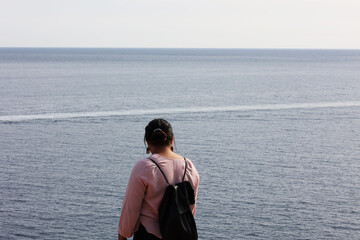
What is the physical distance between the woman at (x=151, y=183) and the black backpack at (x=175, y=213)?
0.06 m

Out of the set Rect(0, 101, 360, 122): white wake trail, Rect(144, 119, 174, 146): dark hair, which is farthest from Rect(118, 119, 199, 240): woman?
Rect(0, 101, 360, 122): white wake trail

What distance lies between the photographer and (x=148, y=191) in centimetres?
433

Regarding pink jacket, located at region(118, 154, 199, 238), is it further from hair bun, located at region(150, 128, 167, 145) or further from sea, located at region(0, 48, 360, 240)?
sea, located at region(0, 48, 360, 240)

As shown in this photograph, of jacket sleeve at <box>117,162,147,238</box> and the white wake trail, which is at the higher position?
jacket sleeve at <box>117,162,147,238</box>

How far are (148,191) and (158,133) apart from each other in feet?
1.63

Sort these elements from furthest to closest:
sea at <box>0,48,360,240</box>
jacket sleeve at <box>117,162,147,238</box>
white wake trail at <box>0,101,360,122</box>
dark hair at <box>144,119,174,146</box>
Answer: white wake trail at <box>0,101,360,122</box> < sea at <box>0,48,360,240</box> < dark hair at <box>144,119,174,146</box> < jacket sleeve at <box>117,162,147,238</box>

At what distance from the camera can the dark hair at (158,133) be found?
4340mm

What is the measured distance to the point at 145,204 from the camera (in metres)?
4.41

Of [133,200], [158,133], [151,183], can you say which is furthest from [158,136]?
[133,200]

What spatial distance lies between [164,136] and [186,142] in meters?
24.0

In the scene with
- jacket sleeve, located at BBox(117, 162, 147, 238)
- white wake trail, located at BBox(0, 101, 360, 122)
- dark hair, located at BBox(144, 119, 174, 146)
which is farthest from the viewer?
white wake trail, located at BBox(0, 101, 360, 122)

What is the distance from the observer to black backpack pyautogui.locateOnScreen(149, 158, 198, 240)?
431 centimetres

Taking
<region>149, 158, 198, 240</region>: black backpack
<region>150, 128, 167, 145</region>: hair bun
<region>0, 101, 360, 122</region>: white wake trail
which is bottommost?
<region>0, 101, 360, 122</region>: white wake trail

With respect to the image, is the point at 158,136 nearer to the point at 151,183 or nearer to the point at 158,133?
the point at 158,133
